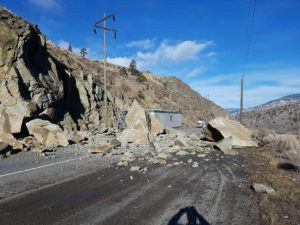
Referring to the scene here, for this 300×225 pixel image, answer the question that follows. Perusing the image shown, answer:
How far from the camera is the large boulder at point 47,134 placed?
18.7 m

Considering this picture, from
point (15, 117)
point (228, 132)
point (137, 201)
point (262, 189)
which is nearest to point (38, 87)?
point (15, 117)

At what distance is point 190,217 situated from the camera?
648 centimetres

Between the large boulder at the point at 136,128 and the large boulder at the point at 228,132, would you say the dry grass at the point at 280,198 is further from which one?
the large boulder at the point at 228,132

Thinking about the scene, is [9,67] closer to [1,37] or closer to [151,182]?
[1,37]

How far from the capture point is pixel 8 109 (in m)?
19.5

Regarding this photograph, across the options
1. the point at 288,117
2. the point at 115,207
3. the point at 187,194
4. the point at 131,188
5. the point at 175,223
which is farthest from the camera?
the point at 288,117

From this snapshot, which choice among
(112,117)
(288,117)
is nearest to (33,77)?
(112,117)

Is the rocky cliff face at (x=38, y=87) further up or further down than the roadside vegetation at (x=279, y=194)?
further up

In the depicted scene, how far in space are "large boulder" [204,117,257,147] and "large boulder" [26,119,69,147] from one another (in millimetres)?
10943

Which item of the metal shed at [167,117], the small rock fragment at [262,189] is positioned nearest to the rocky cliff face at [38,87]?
the metal shed at [167,117]

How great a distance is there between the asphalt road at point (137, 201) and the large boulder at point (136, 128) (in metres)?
9.01

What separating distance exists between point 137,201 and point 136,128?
16.7 m

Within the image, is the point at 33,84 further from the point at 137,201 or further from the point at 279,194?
the point at 279,194

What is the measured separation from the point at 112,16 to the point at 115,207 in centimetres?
2692
